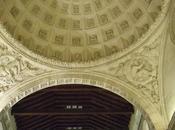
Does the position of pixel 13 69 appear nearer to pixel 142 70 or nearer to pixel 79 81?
pixel 79 81

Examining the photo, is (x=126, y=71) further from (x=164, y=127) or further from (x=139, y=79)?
(x=164, y=127)

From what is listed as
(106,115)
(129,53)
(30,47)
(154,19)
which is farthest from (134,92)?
(106,115)

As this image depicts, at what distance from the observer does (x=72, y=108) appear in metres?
25.3

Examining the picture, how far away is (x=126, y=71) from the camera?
771 inches

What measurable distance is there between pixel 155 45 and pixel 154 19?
1220mm

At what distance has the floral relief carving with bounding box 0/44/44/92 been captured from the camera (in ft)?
62.2

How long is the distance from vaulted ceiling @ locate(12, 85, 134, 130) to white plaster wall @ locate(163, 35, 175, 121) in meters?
5.55

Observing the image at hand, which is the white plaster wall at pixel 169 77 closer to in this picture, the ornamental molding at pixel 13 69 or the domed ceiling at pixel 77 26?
the domed ceiling at pixel 77 26

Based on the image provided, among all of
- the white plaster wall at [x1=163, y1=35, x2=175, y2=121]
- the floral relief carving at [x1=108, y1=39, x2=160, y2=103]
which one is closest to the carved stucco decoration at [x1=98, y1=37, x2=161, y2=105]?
the floral relief carving at [x1=108, y1=39, x2=160, y2=103]

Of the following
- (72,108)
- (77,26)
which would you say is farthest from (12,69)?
(72,108)

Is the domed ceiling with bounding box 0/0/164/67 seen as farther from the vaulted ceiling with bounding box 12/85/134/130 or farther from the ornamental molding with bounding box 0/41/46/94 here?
the vaulted ceiling with bounding box 12/85/134/130

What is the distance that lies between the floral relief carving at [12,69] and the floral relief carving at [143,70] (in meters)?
3.91

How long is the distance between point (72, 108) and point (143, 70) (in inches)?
286

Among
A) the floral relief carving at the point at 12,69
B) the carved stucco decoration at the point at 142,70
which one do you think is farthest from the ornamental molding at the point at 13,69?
the carved stucco decoration at the point at 142,70
